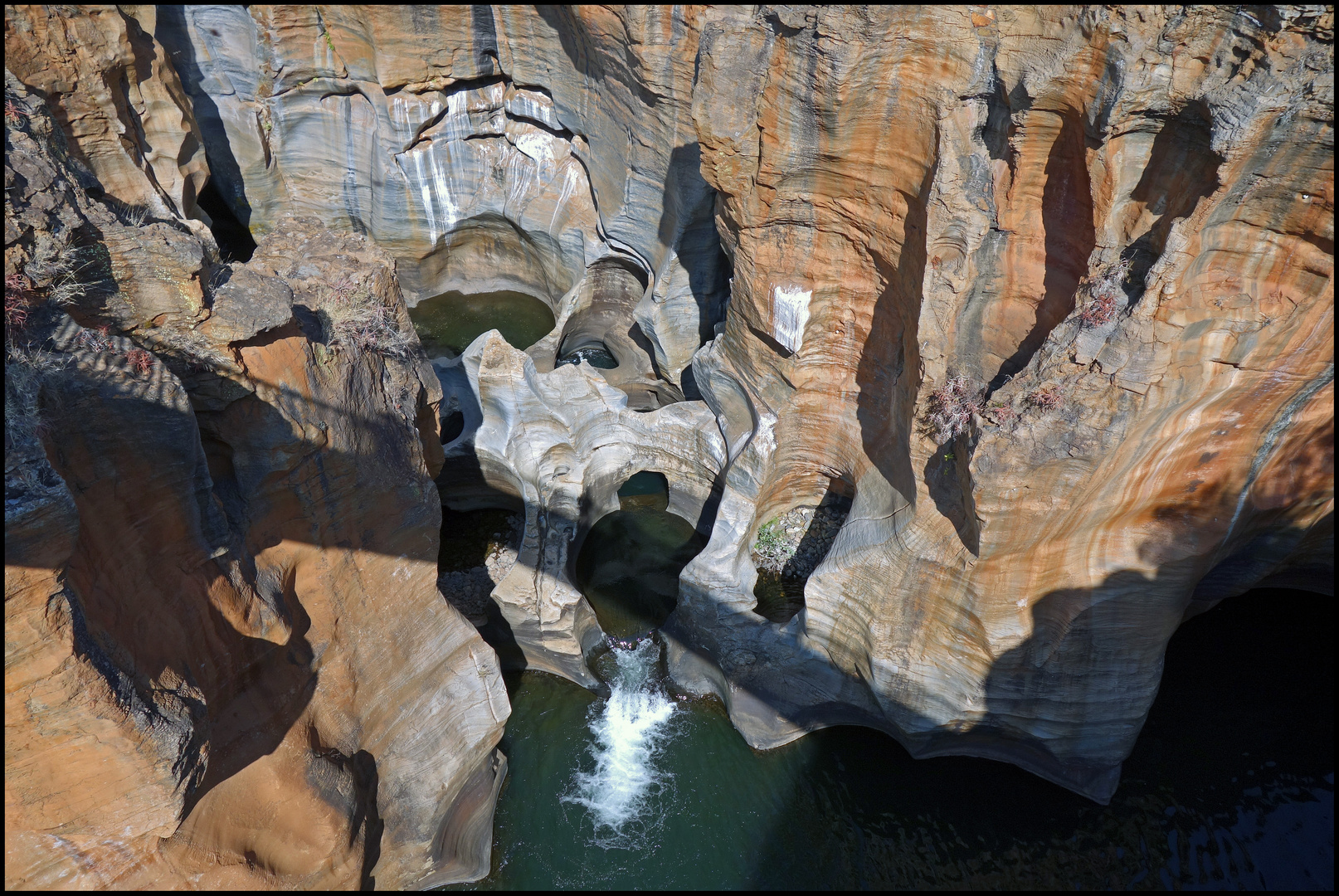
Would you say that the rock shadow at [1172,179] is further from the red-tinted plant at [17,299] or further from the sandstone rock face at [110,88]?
the sandstone rock face at [110,88]

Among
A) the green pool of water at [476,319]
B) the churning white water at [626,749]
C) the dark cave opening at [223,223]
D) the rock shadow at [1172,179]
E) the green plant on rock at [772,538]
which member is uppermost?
the rock shadow at [1172,179]

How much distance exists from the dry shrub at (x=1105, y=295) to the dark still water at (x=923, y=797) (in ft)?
17.5

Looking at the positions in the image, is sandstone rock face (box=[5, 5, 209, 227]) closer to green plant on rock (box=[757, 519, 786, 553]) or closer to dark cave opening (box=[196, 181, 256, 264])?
dark cave opening (box=[196, 181, 256, 264])

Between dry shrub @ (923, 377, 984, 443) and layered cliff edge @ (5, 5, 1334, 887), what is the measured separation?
0.04 metres

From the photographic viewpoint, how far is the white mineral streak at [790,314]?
9578mm

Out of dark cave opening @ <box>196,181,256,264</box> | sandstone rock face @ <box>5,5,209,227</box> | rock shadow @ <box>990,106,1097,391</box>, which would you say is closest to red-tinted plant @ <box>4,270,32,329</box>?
sandstone rock face @ <box>5,5,209,227</box>

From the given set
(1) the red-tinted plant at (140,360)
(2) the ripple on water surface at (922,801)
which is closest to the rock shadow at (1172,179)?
(2) the ripple on water surface at (922,801)

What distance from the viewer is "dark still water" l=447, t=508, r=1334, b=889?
8.45 meters

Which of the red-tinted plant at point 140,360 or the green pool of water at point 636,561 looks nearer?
the red-tinted plant at point 140,360

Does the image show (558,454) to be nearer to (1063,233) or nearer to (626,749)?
(626,749)

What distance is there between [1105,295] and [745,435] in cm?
506

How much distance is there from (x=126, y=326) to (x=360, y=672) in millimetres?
3695

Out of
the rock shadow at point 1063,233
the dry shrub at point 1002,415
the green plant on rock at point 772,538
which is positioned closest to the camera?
the dry shrub at point 1002,415

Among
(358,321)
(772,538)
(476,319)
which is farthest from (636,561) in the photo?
(476,319)
